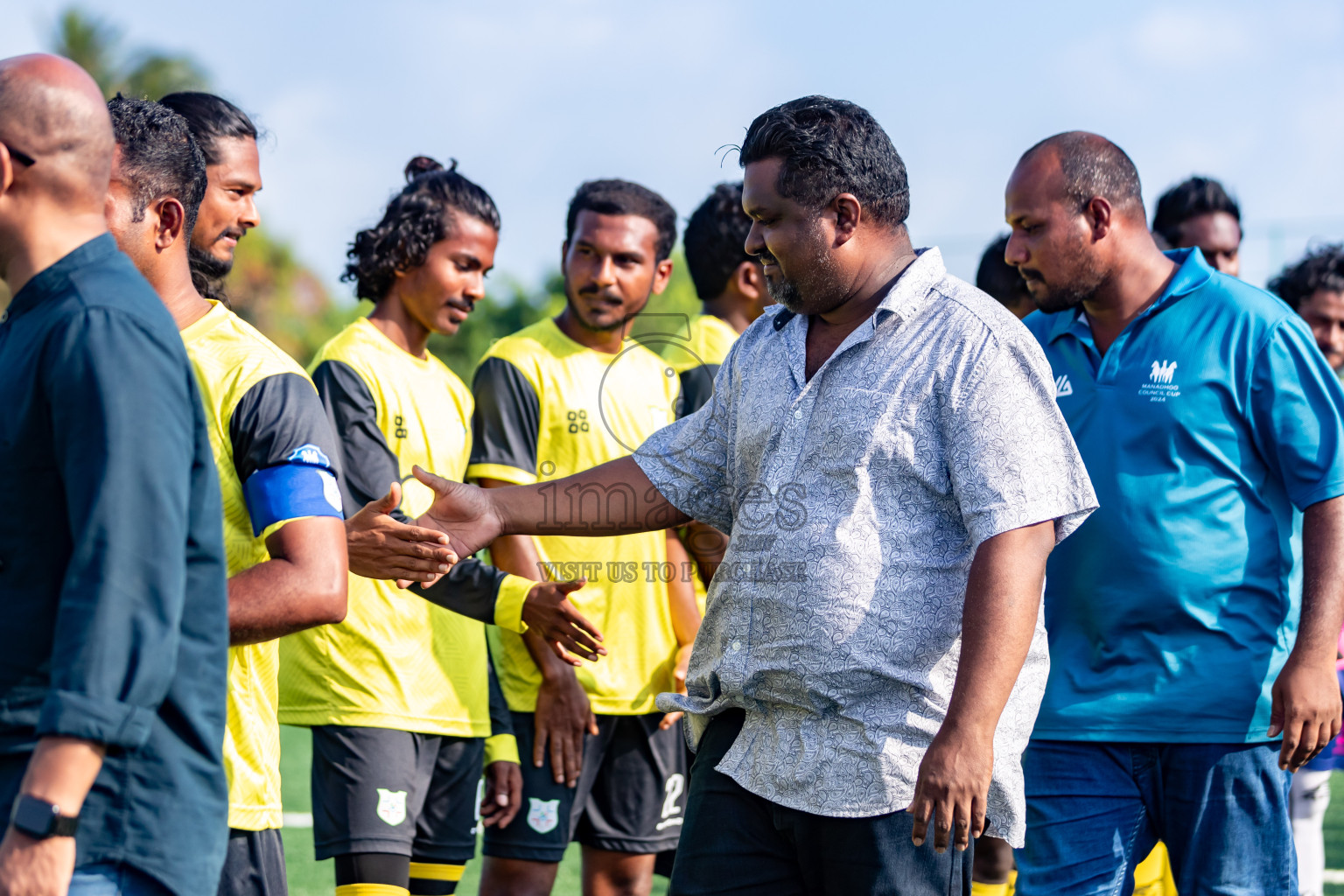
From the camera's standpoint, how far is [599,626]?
4789 millimetres

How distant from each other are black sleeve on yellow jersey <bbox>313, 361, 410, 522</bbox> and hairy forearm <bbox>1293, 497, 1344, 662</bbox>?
8.43 ft

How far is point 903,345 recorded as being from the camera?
2.99 meters

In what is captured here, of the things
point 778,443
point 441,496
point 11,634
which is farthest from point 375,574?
point 11,634

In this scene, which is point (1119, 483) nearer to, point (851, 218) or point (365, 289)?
point (851, 218)

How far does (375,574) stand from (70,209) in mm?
1325

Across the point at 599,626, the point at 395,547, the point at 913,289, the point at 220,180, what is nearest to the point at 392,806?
the point at 599,626

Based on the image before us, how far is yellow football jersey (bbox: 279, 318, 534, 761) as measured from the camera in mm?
4156

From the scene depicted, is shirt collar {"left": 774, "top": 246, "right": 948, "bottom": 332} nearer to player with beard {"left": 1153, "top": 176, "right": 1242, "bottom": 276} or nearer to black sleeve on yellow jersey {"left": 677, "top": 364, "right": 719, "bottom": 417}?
black sleeve on yellow jersey {"left": 677, "top": 364, "right": 719, "bottom": 417}

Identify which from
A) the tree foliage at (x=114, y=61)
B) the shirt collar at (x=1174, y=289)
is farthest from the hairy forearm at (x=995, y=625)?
the tree foliage at (x=114, y=61)

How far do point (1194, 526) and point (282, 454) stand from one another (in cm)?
240

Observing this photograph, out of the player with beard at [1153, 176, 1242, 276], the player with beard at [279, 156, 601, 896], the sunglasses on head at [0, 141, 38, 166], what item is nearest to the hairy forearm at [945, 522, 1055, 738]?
the player with beard at [279, 156, 601, 896]

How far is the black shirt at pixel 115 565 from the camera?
1934 millimetres

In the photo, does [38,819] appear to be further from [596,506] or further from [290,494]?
[596,506]

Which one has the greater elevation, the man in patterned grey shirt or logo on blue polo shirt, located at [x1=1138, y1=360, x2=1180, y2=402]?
logo on blue polo shirt, located at [x1=1138, y1=360, x2=1180, y2=402]
